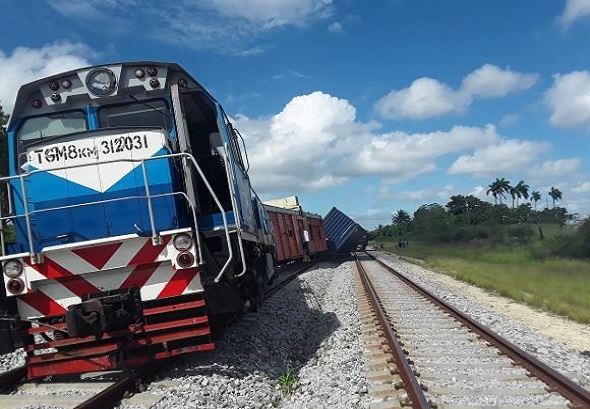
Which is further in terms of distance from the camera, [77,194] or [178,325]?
[77,194]

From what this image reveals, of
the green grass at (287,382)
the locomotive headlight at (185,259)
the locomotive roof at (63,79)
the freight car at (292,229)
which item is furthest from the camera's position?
the freight car at (292,229)

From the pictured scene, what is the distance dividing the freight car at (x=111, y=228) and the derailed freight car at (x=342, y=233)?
26.5 m

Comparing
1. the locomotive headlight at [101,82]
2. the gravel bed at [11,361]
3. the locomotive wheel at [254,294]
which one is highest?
the locomotive headlight at [101,82]

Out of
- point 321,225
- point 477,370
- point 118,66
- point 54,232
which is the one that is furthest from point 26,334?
point 321,225

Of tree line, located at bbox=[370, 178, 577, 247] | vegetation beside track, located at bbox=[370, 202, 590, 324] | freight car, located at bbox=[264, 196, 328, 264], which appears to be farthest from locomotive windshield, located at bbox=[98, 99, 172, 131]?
tree line, located at bbox=[370, 178, 577, 247]

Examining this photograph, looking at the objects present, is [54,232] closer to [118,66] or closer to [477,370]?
[118,66]

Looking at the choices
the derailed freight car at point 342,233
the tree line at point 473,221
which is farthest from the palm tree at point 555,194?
the derailed freight car at point 342,233

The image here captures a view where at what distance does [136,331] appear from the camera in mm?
5828

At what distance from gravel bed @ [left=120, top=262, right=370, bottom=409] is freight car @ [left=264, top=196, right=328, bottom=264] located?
6.95 metres

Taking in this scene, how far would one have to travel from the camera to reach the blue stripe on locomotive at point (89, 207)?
616 centimetres

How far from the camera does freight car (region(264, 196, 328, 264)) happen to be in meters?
20.2

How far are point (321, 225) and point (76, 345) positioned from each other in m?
27.0

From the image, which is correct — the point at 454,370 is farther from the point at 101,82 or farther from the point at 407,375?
the point at 101,82

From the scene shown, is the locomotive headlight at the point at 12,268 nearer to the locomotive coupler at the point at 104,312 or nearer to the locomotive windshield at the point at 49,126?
the locomotive coupler at the point at 104,312
